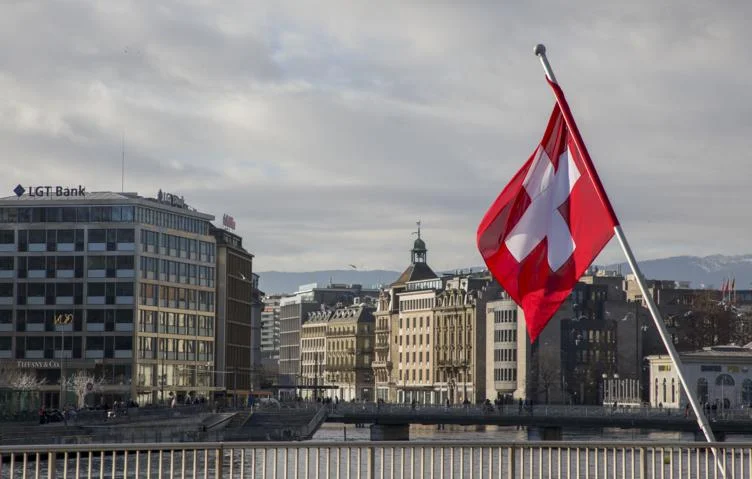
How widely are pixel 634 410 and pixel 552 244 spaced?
12069 centimetres

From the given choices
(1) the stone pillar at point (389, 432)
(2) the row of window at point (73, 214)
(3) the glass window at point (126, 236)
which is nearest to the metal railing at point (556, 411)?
(1) the stone pillar at point (389, 432)

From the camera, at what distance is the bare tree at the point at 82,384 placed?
461 feet

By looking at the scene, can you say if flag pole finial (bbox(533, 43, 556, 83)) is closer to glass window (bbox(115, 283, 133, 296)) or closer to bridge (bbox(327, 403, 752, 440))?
bridge (bbox(327, 403, 752, 440))

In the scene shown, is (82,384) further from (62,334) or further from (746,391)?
(746,391)

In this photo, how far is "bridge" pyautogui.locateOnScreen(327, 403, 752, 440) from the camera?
12888 cm

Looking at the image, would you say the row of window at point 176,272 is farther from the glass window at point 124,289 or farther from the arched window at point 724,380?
the arched window at point 724,380

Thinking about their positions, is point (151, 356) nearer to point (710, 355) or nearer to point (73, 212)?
point (73, 212)

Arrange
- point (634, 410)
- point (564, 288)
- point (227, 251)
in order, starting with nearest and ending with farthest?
point (564, 288)
point (634, 410)
point (227, 251)

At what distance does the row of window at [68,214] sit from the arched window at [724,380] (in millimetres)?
57058

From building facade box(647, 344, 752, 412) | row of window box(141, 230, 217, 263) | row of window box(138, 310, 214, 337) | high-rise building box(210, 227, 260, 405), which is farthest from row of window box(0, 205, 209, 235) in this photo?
building facade box(647, 344, 752, 412)

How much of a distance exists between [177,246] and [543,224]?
138 metres

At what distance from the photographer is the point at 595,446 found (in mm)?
24328

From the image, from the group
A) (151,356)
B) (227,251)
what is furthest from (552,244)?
(227,251)

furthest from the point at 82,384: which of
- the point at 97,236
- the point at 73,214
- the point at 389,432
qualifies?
the point at 389,432
